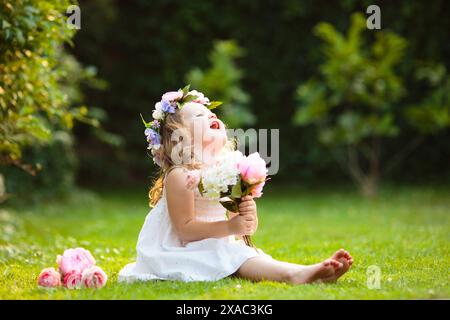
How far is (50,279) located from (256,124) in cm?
1051

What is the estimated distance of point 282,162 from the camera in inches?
582

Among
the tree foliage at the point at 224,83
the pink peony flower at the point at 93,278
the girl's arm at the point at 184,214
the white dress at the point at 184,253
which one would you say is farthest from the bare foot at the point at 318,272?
the tree foliage at the point at 224,83

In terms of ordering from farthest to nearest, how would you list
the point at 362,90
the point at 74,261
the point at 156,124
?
the point at 362,90 < the point at 156,124 < the point at 74,261

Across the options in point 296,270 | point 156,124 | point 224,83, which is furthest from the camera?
point 224,83

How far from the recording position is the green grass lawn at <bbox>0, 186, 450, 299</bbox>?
3930 millimetres

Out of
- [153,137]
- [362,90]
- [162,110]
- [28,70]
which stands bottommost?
[153,137]

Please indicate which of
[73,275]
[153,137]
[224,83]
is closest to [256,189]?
[153,137]

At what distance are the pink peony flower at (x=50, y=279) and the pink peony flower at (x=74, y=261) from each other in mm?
45

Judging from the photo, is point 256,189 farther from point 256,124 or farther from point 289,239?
point 256,124

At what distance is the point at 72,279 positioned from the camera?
415 cm

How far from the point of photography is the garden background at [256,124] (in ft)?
18.1

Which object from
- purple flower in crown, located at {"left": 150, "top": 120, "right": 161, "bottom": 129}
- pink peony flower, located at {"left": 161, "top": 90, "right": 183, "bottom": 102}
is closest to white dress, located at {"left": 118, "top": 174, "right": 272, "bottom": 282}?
purple flower in crown, located at {"left": 150, "top": 120, "right": 161, "bottom": 129}

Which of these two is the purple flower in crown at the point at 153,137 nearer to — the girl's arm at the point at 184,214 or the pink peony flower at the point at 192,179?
the girl's arm at the point at 184,214
